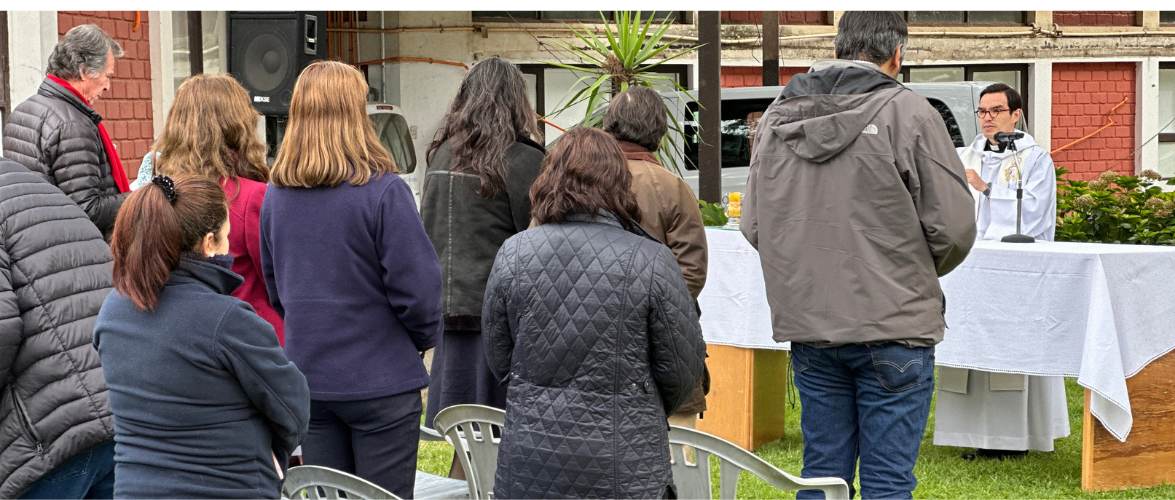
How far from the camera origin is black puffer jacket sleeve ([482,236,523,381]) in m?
2.50

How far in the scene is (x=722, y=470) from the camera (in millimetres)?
2264

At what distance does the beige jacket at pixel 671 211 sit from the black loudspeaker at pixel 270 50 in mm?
5867

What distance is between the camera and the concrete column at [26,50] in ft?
22.8

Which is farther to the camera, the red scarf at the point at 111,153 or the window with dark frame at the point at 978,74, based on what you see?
the window with dark frame at the point at 978,74

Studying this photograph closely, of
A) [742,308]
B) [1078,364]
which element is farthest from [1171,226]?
[742,308]

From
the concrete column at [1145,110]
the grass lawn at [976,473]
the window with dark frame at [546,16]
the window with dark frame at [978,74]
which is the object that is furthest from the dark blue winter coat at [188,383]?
the concrete column at [1145,110]

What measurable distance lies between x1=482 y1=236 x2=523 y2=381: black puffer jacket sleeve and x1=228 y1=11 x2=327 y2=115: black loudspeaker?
21.8ft

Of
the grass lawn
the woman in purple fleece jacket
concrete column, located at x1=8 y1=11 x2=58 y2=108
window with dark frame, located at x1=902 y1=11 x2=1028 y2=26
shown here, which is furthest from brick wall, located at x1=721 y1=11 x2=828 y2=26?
the woman in purple fleece jacket

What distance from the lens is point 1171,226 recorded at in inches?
219

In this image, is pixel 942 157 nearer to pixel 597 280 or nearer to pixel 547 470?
pixel 597 280

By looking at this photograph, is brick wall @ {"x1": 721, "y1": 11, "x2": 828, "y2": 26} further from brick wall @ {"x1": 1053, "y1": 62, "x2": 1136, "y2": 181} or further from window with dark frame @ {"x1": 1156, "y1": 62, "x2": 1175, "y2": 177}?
window with dark frame @ {"x1": 1156, "y1": 62, "x2": 1175, "y2": 177}

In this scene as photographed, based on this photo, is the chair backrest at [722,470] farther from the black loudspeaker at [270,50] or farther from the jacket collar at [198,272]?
the black loudspeaker at [270,50]

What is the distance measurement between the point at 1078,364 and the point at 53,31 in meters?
6.59

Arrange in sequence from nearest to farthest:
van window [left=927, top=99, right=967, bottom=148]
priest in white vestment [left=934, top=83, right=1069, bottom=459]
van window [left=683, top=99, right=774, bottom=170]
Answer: priest in white vestment [left=934, top=83, right=1069, bottom=459], van window [left=927, top=99, right=967, bottom=148], van window [left=683, top=99, right=774, bottom=170]
